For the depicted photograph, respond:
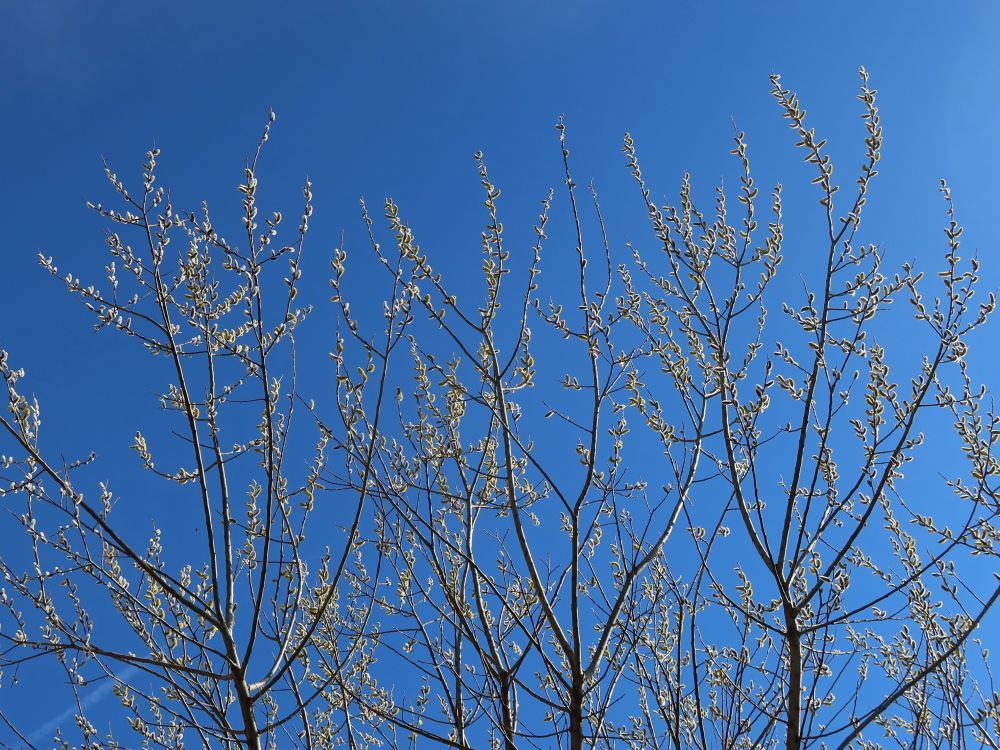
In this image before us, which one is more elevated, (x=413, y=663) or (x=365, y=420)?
(x=365, y=420)

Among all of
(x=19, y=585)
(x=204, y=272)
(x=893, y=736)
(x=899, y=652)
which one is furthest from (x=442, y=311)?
(x=893, y=736)

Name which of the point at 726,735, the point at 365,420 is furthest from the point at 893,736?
the point at 365,420

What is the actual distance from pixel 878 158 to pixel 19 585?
3.87 meters

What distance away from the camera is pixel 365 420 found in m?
3.23

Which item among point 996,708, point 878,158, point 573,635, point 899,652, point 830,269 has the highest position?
point 878,158

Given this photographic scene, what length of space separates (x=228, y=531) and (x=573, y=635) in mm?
1234

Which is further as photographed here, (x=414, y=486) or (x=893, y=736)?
(x=893, y=736)

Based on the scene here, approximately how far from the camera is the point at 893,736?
185 inches

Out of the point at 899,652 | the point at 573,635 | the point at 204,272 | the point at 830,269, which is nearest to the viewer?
the point at 573,635

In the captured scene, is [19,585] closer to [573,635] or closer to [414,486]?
[414,486]

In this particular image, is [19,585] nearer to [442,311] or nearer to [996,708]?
[442,311]

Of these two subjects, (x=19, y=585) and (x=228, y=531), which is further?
(x=19, y=585)

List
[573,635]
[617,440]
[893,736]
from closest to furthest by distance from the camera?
1. [573,635]
2. [617,440]
3. [893,736]

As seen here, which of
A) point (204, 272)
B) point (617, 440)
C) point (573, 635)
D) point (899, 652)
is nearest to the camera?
point (573, 635)
